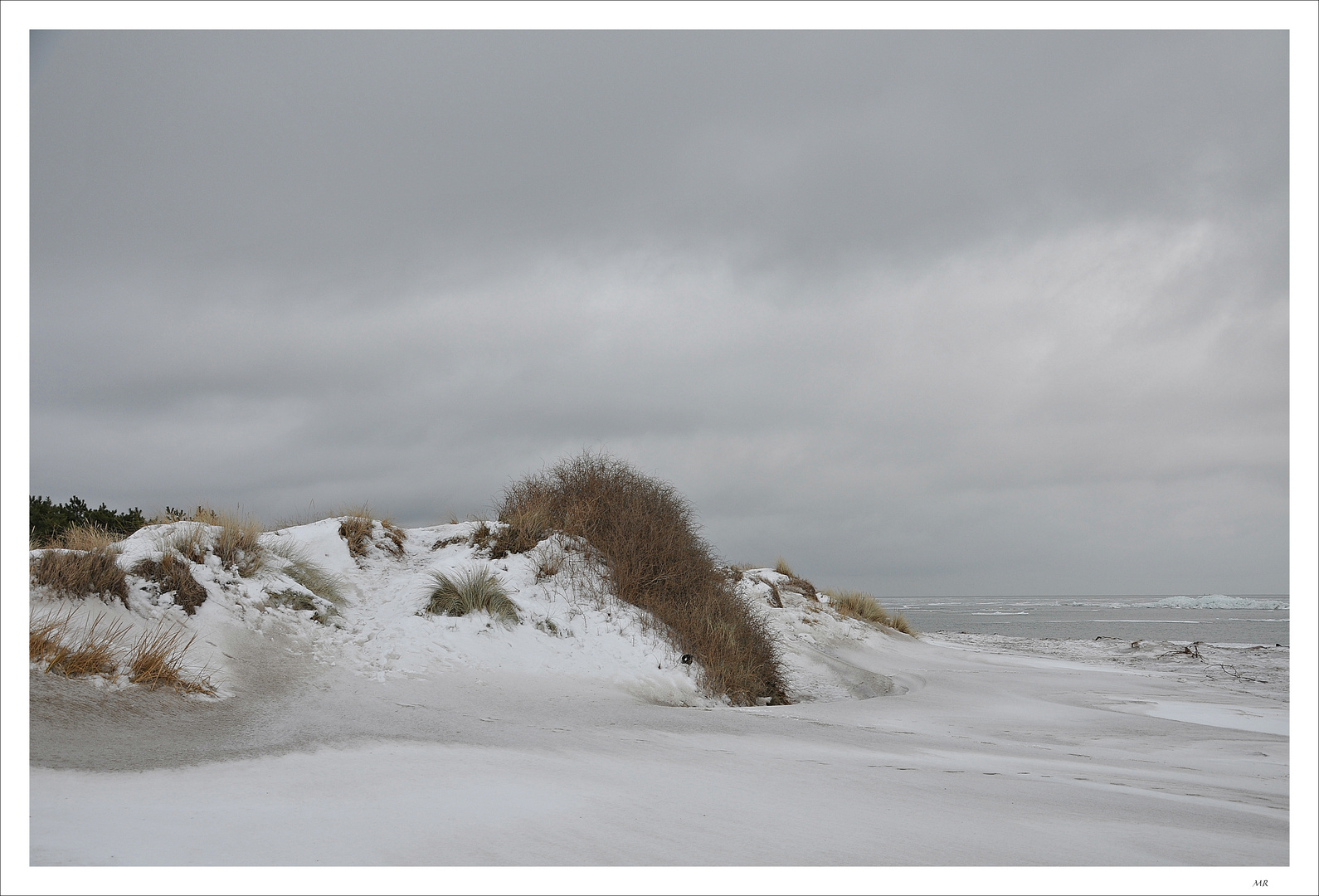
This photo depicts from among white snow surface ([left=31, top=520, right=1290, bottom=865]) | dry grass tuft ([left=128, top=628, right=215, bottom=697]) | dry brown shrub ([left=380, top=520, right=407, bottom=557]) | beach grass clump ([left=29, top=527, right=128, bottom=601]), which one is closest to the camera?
white snow surface ([left=31, top=520, right=1290, bottom=865])

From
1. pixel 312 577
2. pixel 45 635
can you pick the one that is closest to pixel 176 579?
pixel 312 577

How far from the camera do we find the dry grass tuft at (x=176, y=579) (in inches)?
283

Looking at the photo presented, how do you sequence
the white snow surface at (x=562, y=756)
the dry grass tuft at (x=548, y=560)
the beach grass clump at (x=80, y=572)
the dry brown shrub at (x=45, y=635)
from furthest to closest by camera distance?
the dry grass tuft at (x=548, y=560), the beach grass clump at (x=80, y=572), the dry brown shrub at (x=45, y=635), the white snow surface at (x=562, y=756)

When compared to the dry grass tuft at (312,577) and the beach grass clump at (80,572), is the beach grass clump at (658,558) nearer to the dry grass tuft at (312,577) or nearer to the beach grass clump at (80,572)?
the dry grass tuft at (312,577)

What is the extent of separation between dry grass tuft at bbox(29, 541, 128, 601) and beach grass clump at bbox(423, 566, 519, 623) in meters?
3.09

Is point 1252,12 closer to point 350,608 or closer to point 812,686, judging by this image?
point 812,686

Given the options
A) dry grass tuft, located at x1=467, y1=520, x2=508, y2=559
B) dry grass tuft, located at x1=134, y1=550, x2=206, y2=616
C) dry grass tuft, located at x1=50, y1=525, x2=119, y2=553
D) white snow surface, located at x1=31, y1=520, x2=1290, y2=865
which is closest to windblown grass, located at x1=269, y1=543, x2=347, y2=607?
white snow surface, located at x1=31, y1=520, x2=1290, y2=865

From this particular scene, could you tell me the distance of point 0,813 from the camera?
3.44 meters

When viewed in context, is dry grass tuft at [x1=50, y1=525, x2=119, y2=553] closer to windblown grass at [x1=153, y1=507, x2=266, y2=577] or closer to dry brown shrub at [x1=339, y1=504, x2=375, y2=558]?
windblown grass at [x1=153, y1=507, x2=266, y2=577]

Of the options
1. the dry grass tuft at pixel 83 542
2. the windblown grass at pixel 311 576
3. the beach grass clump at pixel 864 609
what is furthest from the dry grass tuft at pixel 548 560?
the beach grass clump at pixel 864 609

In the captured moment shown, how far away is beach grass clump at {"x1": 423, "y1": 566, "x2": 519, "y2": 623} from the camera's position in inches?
337

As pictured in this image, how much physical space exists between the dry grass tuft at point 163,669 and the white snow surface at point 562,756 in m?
0.16

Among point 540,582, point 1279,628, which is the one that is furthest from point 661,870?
point 1279,628

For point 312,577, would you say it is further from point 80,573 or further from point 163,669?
point 163,669
